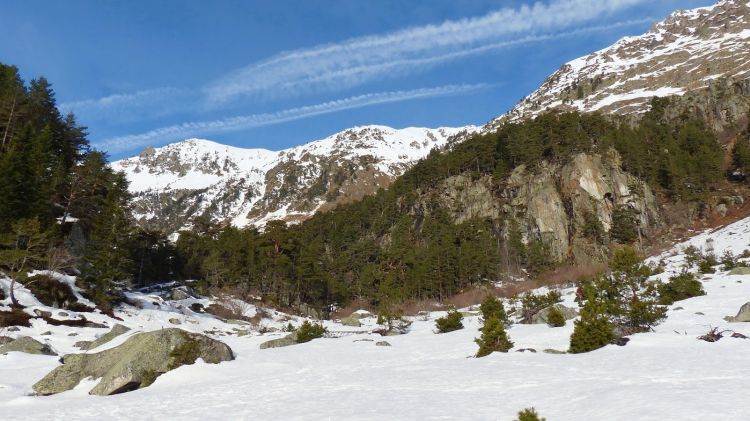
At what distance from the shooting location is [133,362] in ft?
47.4

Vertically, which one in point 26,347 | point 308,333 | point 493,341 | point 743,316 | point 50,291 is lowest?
point 308,333

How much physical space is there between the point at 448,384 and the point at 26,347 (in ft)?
65.4

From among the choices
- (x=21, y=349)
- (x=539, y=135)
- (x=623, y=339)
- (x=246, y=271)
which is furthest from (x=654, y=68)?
(x=21, y=349)

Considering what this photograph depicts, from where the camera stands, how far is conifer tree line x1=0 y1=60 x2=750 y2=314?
4306 cm

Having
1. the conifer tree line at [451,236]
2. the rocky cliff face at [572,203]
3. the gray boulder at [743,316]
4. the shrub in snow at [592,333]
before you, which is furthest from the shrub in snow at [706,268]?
the rocky cliff face at [572,203]

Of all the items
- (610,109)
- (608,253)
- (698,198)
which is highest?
(610,109)

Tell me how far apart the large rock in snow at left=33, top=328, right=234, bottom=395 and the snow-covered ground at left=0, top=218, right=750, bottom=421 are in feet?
1.66

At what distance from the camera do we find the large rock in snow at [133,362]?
45.7ft

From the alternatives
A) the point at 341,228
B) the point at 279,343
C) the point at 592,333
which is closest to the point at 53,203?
the point at 279,343

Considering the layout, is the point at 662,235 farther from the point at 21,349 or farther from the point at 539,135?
the point at 21,349

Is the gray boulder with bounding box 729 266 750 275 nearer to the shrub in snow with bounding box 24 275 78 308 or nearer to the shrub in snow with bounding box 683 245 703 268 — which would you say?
the shrub in snow with bounding box 683 245 703 268

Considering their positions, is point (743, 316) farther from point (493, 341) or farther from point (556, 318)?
point (493, 341)

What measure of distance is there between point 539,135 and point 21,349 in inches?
3194

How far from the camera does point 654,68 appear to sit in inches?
6905
